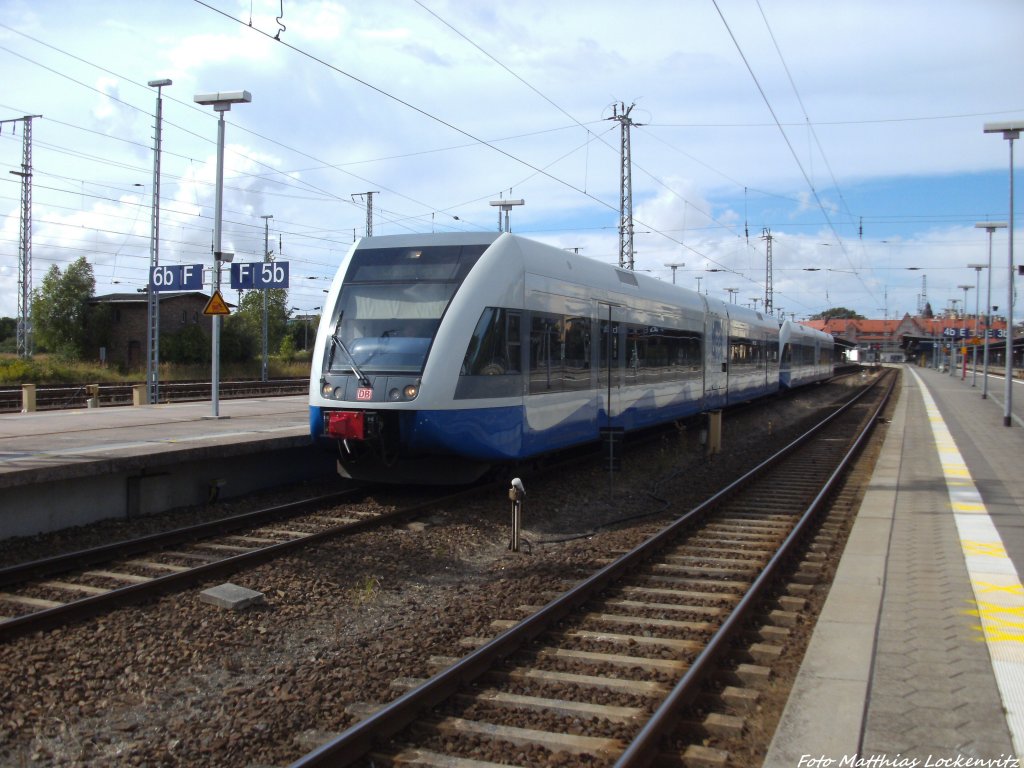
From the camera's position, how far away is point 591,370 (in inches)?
522

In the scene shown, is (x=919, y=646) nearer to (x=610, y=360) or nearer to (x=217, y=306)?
(x=610, y=360)

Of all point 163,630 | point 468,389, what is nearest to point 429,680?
point 163,630

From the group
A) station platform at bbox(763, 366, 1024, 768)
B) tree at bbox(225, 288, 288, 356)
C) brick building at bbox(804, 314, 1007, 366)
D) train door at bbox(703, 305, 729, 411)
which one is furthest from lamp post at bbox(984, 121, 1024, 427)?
brick building at bbox(804, 314, 1007, 366)

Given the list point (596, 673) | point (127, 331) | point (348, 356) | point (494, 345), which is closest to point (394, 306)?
point (348, 356)

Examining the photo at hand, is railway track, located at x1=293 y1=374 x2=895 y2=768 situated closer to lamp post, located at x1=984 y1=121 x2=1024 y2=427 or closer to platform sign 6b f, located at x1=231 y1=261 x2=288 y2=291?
platform sign 6b f, located at x1=231 y1=261 x2=288 y2=291

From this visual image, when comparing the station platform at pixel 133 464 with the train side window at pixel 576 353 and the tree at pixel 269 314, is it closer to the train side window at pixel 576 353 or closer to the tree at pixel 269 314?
the train side window at pixel 576 353

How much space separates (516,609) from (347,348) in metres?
A: 4.84

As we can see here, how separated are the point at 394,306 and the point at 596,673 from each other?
6044mm

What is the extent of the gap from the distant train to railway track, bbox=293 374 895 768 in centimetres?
269

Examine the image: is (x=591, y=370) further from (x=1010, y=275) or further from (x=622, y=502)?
(x=1010, y=275)

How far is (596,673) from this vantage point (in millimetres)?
5637

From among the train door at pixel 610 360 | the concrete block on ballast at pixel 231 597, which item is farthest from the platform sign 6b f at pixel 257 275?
the concrete block on ballast at pixel 231 597

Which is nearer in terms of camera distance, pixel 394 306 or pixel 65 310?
pixel 394 306

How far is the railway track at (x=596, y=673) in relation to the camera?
4.48m
